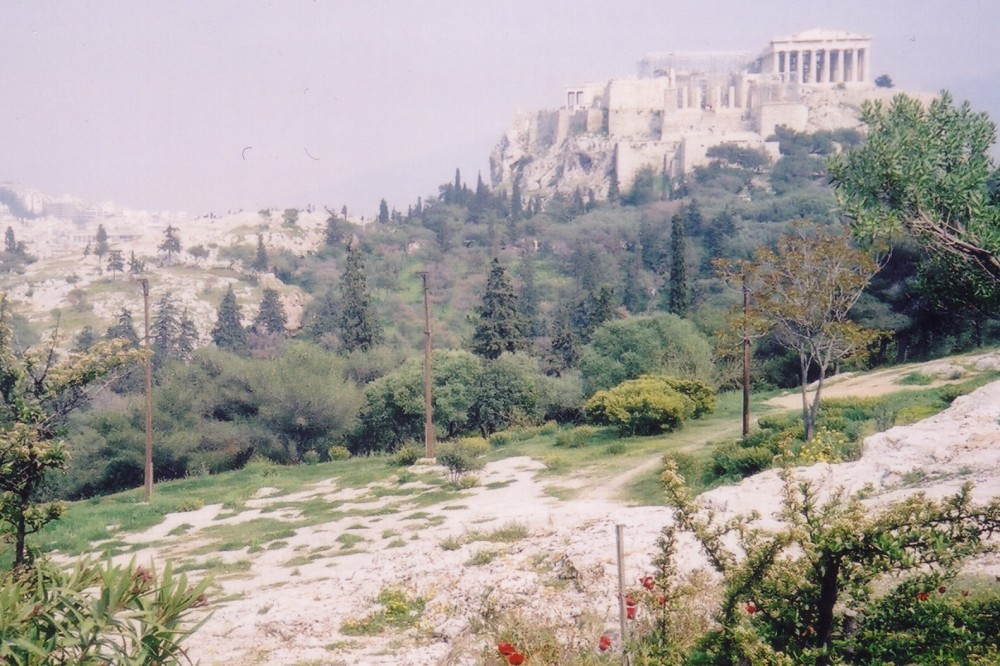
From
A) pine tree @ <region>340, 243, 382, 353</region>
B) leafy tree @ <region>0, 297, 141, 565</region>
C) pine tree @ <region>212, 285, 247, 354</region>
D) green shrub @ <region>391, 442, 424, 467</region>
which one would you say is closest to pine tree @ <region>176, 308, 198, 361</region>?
pine tree @ <region>212, 285, 247, 354</region>

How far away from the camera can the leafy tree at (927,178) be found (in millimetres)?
8211

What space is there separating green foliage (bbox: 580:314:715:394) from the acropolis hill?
84767mm

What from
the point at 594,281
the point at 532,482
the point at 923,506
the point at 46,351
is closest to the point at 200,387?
the point at 532,482

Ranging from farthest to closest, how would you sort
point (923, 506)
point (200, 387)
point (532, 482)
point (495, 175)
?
point (495, 175), point (200, 387), point (532, 482), point (923, 506)

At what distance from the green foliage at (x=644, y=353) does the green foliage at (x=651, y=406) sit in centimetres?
446

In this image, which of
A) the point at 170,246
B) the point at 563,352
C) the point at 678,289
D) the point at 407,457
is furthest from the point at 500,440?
the point at 170,246

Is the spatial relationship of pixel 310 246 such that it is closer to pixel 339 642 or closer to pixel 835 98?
pixel 835 98

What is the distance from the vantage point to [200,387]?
38781mm

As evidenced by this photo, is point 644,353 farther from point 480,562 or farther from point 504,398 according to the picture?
point 480,562

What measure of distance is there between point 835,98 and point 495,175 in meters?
59.5

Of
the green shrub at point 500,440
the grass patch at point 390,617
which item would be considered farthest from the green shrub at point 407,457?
the grass patch at point 390,617

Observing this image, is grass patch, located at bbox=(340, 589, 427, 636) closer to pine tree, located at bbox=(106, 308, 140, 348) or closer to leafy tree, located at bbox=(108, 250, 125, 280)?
pine tree, located at bbox=(106, 308, 140, 348)

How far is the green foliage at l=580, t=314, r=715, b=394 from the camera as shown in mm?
33062

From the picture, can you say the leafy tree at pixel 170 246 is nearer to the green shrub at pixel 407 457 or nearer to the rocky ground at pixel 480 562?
the green shrub at pixel 407 457
